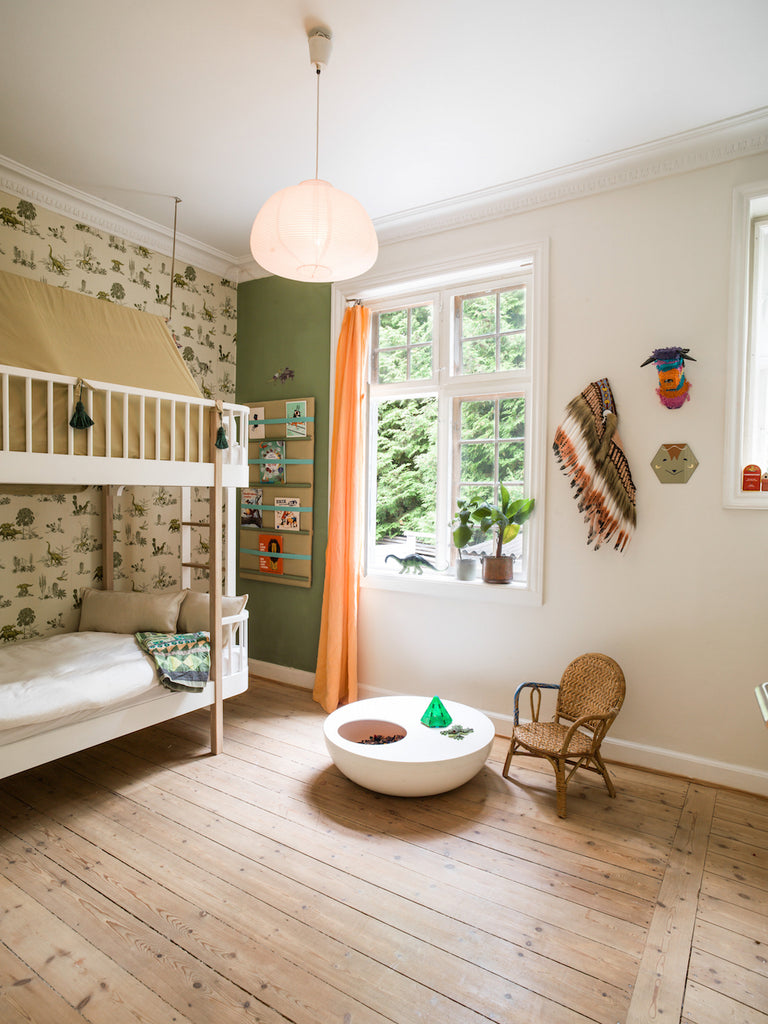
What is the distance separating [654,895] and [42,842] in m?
2.18

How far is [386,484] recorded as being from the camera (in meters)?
3.70

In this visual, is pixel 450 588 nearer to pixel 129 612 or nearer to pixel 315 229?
pixel 129 612

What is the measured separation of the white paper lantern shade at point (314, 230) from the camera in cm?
185

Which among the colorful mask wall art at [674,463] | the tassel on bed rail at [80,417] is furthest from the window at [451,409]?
the tassel on bed rail at [80,417]

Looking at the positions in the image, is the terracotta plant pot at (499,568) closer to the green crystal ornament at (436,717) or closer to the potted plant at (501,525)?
the potted plant at (501,525)

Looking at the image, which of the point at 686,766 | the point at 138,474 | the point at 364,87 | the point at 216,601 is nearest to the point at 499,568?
the point at 686,766

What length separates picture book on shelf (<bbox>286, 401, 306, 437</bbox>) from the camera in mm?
3861

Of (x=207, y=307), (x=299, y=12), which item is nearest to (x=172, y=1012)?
(x=299, y=12)

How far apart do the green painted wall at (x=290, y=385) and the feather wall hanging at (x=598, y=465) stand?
5.24 feet

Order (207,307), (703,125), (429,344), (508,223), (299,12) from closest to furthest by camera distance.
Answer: (299,12)
(703,125)
(508,223)
(429,344)
(207,307)

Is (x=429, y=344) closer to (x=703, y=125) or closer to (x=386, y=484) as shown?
(x=386, y=484)

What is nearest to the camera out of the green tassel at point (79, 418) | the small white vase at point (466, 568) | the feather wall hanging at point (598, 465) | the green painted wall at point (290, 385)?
the green tassel at point (79, 418)

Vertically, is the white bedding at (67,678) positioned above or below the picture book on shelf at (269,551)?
below

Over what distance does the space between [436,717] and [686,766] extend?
3.93ft
